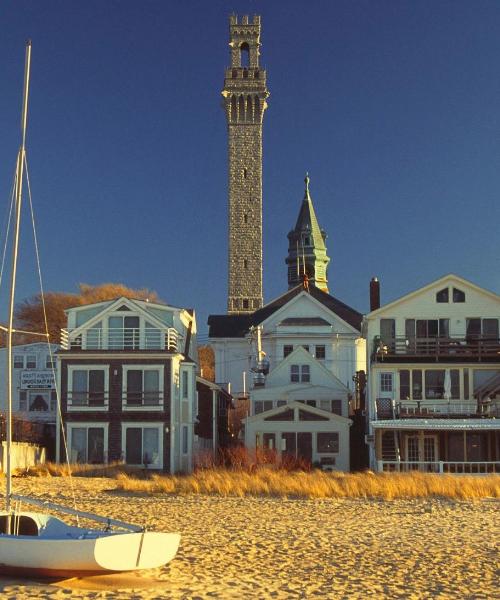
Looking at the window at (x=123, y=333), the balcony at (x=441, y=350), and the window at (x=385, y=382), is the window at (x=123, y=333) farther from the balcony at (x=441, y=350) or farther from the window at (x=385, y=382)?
the window at (x=385, y=382)

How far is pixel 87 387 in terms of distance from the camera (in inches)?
1944

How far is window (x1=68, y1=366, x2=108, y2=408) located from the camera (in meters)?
49.1

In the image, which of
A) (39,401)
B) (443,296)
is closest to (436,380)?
(443,296)

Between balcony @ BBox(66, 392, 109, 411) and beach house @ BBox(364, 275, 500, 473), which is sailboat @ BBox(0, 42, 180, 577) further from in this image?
balcony @ BBox(66, 392, 109, 411)

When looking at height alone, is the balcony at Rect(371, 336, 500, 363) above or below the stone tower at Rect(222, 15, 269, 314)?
below

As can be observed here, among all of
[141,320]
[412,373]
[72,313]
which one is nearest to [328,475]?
[412,373]

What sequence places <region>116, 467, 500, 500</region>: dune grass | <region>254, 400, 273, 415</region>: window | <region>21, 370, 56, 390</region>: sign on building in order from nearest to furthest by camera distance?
1. <region>116, 467, 500, 500</region>: dune grass
2. <region>254, 400, 273, 415</region>: window
3. <region>21, 370, 56, 390</region>: sign on building

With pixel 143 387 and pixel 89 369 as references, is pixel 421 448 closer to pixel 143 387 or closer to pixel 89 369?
pixel 143 387

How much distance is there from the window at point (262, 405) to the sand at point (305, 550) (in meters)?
18.3

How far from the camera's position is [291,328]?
6844 cm

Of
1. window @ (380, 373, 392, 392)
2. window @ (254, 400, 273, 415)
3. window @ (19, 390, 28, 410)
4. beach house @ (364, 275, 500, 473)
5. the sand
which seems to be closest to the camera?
the sand

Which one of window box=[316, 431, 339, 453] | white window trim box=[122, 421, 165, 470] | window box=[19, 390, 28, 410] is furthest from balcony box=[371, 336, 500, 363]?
window box=[19, 390, 28, 410]

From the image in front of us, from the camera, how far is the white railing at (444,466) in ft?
145

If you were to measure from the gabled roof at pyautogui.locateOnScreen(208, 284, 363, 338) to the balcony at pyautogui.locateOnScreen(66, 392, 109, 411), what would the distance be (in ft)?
80.8
